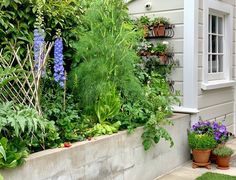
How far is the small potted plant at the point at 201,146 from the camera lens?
4703 mm

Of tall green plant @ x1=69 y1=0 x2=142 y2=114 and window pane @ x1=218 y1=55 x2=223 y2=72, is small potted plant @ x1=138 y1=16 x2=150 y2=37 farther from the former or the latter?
window pane @ x1=218 y1=55 x2=223 y2=72

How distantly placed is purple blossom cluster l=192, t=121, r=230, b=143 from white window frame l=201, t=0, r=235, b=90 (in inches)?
26.0

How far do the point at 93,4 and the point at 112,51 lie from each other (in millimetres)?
675

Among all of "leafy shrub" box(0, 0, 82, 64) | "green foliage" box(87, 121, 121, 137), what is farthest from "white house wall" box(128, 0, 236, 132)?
"green foliage" box(87, 121, 121, 137)

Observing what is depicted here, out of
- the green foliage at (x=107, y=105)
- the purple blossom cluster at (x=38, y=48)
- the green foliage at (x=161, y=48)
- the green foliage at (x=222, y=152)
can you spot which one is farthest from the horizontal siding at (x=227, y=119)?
the purple blossom cluster at (x=38, y=48)

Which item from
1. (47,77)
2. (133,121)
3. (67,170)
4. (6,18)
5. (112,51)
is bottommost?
(67,170)

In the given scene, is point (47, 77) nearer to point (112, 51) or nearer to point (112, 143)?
point (112, 51)

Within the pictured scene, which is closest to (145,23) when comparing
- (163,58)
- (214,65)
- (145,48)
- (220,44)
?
(145,48)

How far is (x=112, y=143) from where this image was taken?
366 centimetres

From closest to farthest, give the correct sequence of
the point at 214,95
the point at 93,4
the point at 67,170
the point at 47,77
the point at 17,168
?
the point at 17,168 → the point at 67,170 → the point at 47,77 → the point at 93,4 → the point at 214,95

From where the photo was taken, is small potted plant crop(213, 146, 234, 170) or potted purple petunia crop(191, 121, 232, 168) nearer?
small potted plant crop(213, 146, 234, 170)

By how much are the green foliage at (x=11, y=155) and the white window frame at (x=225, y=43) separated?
3315mm

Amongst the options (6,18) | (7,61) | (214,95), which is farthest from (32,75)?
(214,95)

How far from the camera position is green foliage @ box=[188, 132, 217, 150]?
469 centimetres
